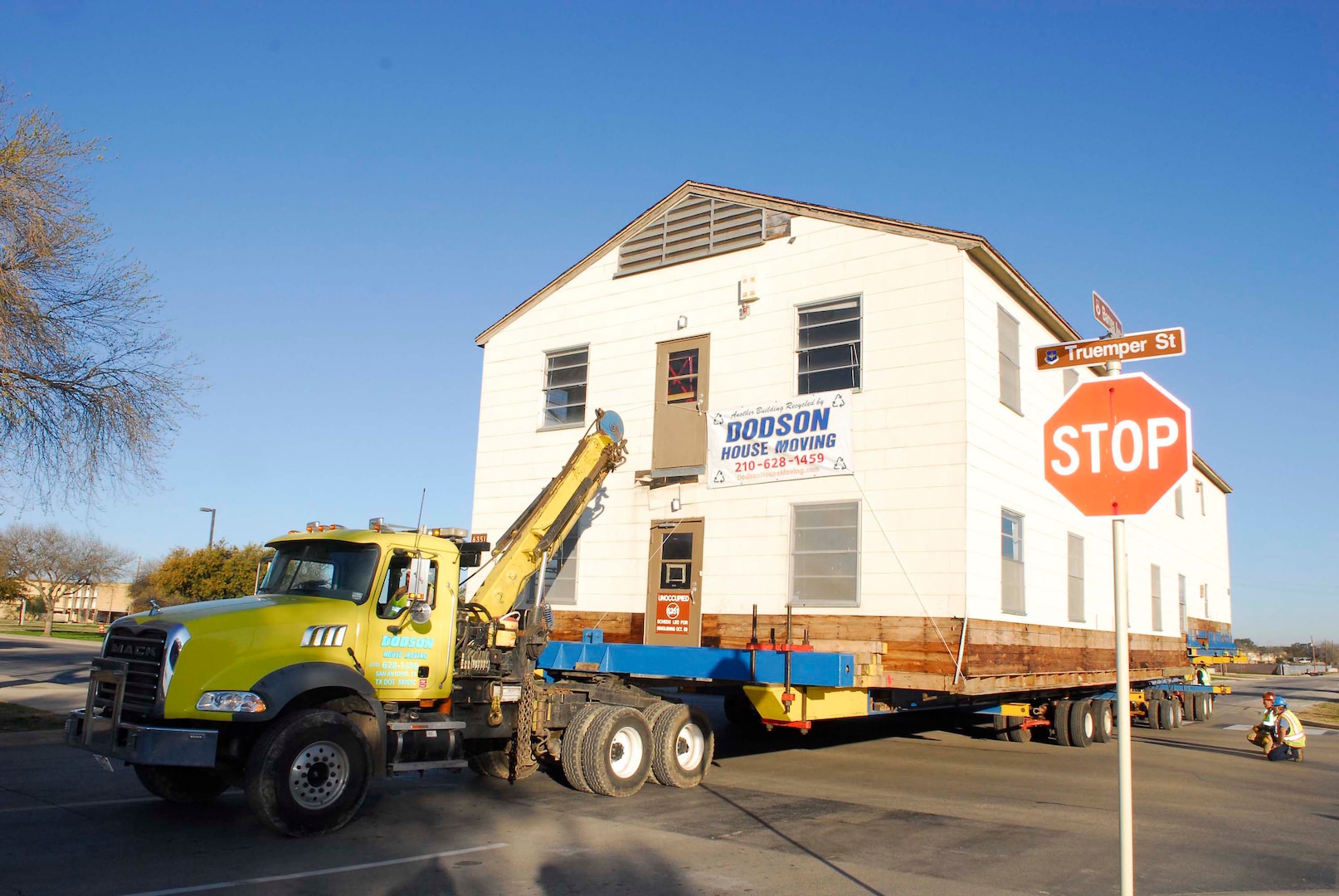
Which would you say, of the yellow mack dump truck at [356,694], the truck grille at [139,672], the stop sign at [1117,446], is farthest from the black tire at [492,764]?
the stop sign at [1117,446]

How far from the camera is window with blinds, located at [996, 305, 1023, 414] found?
14922 millimetres

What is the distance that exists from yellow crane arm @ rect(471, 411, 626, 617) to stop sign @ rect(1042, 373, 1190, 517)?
26.0 ft

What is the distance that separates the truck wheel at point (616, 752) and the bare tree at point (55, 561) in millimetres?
73830

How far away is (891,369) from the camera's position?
14109mm

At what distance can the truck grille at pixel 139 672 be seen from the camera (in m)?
8.42

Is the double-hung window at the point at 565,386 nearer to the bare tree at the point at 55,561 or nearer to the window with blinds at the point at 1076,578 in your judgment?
the window with blinds at the point at 1076,578

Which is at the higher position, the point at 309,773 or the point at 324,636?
the point at 324,636

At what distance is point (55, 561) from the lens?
248ft

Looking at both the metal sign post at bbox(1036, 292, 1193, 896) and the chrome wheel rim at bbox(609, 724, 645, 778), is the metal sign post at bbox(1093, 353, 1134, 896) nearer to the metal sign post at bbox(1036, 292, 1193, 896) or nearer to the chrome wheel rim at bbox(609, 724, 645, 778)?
the metal sign post at bbox(1036, 292, 1193, 896)

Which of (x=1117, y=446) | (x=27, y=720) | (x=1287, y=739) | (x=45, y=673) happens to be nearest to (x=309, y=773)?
(x=1117, y=446)

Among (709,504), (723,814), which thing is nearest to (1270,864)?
(723,814)

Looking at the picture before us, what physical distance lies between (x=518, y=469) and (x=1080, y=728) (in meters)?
11.7

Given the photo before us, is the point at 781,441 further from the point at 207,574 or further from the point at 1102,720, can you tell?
the point at 207,574

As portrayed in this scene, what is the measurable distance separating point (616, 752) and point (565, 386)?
27.0 feet
